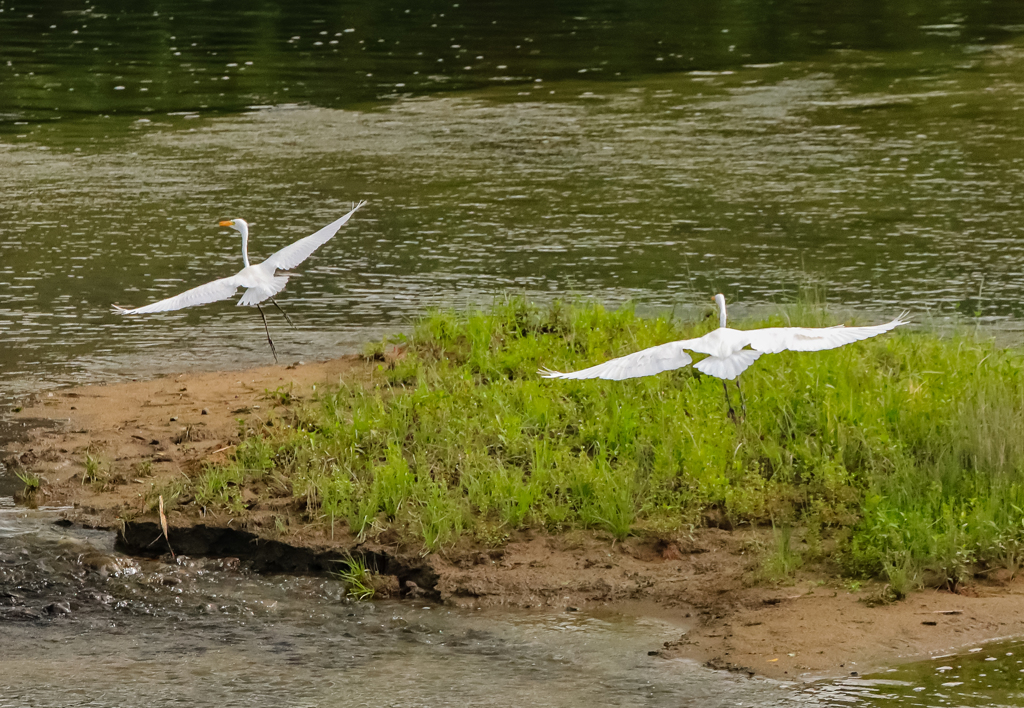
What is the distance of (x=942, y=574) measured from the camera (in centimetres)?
548

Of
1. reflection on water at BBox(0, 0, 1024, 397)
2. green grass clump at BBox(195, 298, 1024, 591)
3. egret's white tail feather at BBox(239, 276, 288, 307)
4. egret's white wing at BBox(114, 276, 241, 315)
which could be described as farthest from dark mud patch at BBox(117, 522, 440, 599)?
reflection on water at BBox(0, 0, 1024, 397)

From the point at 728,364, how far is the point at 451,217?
6709 mm

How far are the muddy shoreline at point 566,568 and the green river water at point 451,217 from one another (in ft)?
0.50

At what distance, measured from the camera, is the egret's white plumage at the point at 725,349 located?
5957 mm

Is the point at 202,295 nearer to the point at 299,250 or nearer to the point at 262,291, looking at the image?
the point at 262,291

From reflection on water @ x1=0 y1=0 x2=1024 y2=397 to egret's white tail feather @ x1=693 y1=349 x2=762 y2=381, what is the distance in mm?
3340

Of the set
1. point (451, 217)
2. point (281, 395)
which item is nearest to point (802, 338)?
point (281, 395)

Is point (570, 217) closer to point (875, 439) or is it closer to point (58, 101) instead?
point (875, 439)

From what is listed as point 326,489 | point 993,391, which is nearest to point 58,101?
point 326,489

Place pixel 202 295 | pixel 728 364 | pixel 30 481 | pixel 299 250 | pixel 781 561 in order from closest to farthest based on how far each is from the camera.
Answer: pixel 781 561
pixel 728 364
pixel 30 481
pixel 202 295
pixel 299 250

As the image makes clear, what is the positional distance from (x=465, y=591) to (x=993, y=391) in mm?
2609

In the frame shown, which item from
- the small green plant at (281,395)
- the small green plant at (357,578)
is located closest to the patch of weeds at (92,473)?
the small green plant at (281,395)

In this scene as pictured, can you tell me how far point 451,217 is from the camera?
12352mm

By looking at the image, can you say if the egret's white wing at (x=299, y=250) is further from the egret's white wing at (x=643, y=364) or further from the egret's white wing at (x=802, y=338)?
the egret's white wing at (x=802, y=338)
